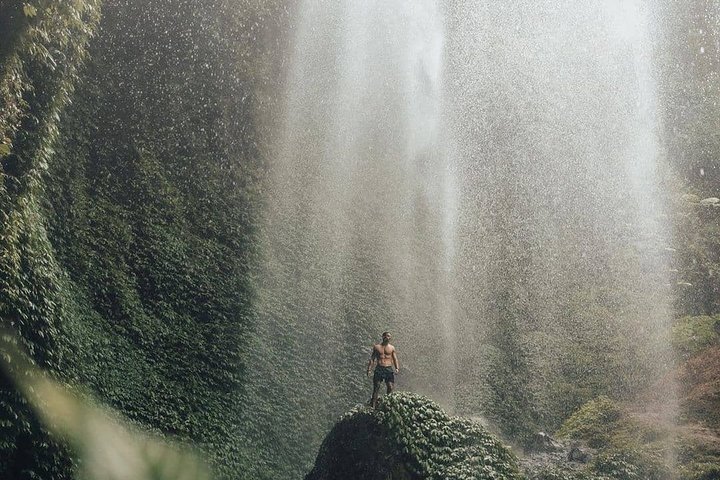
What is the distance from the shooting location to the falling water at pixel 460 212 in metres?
19.9

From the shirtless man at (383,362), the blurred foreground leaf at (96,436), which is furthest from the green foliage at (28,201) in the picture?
the shirtless man at (383,362)

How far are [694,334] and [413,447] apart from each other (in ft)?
48.6

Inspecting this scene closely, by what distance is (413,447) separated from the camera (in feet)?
36.1

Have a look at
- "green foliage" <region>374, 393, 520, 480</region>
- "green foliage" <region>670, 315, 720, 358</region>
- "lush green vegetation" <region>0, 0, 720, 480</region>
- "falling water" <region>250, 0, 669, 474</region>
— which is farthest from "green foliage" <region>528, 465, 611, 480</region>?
"green foliage" <region>670, 315, 720, 358</region>

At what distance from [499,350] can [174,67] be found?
15.0 meters

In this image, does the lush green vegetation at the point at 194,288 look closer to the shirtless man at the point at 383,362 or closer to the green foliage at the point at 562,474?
the green foliage at the point at 562,474

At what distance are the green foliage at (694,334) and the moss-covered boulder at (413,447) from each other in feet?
40.5

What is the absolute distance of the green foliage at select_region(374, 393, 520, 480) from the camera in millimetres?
10914

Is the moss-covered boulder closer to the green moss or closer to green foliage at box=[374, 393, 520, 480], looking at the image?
green foliage at box=[374, 393, 520, 480]

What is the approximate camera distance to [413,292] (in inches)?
907

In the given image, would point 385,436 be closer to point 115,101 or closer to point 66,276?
point 66,276

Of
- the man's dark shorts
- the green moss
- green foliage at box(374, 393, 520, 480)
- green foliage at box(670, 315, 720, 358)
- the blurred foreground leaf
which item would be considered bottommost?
the blurred foreground leaf

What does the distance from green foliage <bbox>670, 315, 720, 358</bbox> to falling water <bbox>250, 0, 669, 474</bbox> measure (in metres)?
0.61

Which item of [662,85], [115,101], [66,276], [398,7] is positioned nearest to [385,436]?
[66,276]
